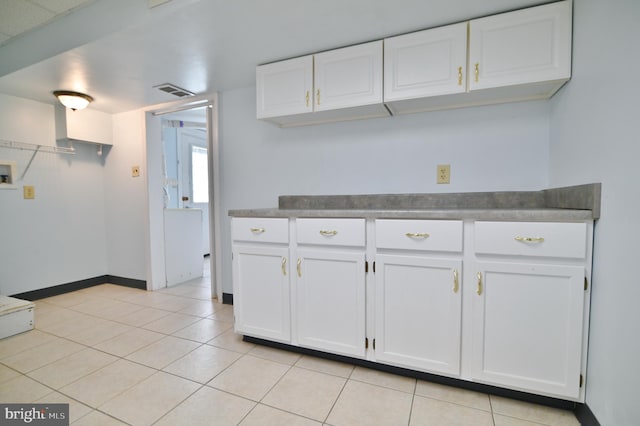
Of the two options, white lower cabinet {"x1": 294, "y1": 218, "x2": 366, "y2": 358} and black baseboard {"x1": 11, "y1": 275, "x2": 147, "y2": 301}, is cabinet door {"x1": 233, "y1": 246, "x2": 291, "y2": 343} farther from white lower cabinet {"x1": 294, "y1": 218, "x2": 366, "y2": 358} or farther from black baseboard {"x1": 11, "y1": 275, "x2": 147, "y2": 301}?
black baseboard {"x1": 11, "y1": 275, "x2": 147, "y2": 301}

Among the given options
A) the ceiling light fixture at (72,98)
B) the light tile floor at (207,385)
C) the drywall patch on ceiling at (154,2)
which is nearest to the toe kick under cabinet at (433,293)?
the light tile floor at (207,385)

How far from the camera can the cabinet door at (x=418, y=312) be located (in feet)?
4.74

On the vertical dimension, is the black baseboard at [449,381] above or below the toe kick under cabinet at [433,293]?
below

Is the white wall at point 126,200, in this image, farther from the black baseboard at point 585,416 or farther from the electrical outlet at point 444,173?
the black baseboard at point 585,416

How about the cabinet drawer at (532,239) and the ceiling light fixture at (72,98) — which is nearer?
the cabinet drawer at (532,239)

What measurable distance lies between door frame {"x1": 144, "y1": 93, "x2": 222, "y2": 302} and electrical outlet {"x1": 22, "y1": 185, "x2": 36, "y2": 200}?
102 cm

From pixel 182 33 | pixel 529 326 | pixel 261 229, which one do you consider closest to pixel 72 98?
pixel 182 33

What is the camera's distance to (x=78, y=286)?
10.9ft

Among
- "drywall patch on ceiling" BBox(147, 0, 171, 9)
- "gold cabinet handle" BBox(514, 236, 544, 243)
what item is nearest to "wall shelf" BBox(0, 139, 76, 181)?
"drywall patch on ceiling" BBox(147, 0, 171, 9)

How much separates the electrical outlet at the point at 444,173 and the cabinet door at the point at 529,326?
0.73 meters

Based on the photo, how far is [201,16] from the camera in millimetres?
1624

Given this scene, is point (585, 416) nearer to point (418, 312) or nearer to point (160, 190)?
point (418, 312)

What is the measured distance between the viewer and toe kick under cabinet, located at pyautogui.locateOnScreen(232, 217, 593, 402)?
1.27 m

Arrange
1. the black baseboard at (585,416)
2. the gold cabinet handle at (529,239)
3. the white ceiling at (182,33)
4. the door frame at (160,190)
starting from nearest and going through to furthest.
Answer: the black baseboard at (585,416), the gold cabinet handle at (529,239), the white ceiling at (182,33), the door frame at (160,190)
